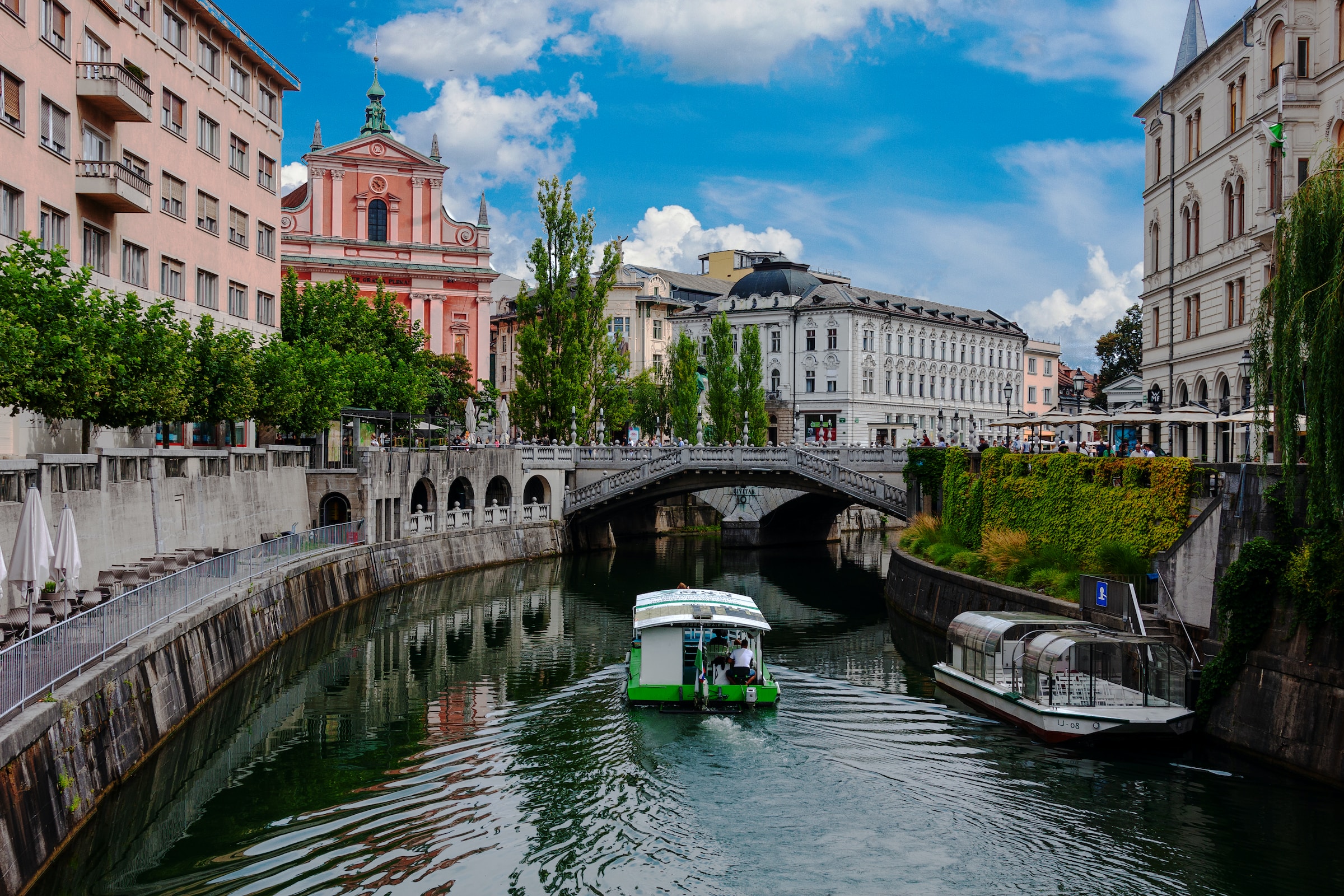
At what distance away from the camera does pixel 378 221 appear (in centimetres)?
9562

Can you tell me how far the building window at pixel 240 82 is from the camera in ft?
188

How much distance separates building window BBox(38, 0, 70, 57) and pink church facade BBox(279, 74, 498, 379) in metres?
50.3

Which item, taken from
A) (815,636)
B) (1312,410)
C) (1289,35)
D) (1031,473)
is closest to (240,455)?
(815,636)

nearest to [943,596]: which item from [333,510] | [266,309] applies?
[333,510]

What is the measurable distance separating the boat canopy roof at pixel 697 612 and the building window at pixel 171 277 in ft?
89.6

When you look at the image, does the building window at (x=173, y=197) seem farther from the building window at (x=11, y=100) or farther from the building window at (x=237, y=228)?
the building window at (x=11, y=100)

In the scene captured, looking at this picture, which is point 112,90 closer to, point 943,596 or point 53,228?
point 53,228

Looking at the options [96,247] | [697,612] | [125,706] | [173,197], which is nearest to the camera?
[125,706]

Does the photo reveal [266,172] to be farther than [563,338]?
No

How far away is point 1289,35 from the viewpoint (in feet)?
143

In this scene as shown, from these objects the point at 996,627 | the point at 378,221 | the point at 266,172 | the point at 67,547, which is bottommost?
the point at 996,627

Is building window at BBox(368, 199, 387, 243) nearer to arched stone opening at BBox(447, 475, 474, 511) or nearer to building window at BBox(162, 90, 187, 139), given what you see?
arched stone opening at BBox(447, 475, 474, 511)

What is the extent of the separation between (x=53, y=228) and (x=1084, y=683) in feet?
116

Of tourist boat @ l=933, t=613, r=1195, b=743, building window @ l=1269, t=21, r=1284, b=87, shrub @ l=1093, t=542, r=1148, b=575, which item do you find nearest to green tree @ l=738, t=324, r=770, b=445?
building window @ l=1269, t=21, r=1284, b=87
